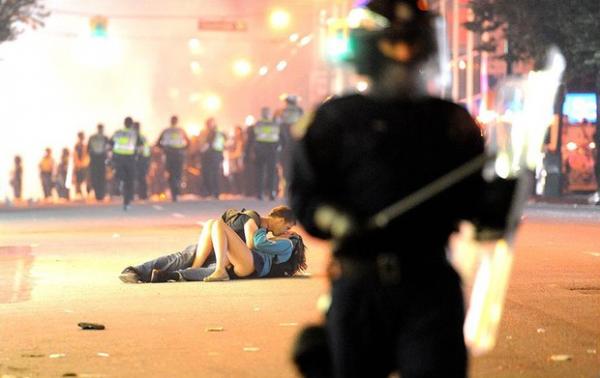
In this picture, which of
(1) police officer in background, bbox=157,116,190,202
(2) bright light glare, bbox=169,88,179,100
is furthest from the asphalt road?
(2) bright light glare, bbox=169,88,179,100

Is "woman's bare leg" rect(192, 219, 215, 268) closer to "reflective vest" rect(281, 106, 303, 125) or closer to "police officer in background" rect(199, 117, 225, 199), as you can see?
"reflective vest" rect(281, 106, 303, 125)

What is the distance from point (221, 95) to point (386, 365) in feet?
411

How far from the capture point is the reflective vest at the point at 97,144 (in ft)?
129

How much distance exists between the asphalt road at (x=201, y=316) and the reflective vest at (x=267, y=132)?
13.9 m

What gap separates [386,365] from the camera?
505cm

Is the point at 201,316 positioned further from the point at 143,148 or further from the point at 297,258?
the point at 143,148

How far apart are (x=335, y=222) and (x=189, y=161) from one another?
38033 millimetres

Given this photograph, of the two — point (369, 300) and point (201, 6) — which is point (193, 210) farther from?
point (201, 6)

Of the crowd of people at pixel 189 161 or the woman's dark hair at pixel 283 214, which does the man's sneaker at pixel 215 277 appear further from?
the crowd of people at pixel 189 161

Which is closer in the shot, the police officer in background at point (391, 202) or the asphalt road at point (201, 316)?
the police officer in background at point (391, 202)

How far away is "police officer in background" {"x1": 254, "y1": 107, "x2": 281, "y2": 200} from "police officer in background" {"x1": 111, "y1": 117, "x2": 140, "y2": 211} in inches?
132

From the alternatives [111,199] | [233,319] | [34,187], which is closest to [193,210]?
[111,199]

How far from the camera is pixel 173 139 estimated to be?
1430 inches

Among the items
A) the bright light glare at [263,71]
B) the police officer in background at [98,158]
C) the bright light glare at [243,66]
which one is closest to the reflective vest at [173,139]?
the police officer in background at [98,158]
